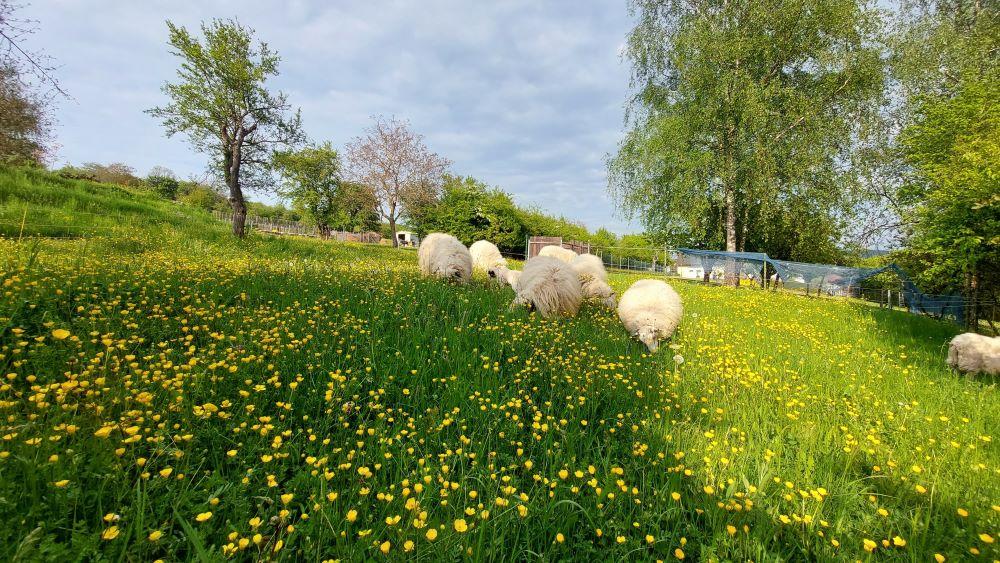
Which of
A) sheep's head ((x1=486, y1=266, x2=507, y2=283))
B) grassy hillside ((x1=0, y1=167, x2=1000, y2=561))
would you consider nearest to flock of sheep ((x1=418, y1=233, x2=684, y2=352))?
sheep's head ((x1=486, y1=266, x2=507, y2=283))

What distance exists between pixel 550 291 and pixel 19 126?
2196 centimetres

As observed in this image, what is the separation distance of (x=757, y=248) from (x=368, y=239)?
185 ft

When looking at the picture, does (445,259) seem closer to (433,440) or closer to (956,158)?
(433,440)

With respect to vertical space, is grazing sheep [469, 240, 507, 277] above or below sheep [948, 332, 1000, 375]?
above

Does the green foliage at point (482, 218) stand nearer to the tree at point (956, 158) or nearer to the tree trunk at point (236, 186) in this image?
the tree trunk at point (236, 186)

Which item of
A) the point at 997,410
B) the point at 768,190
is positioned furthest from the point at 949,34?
the point at 997,410

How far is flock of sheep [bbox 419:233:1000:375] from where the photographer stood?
5.11 meters

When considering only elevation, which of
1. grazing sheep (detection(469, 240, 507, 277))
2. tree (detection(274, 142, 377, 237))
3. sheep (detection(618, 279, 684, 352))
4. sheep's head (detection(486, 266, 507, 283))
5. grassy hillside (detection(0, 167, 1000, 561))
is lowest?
grassy hillside (detection(0, 167, 1000, 561))

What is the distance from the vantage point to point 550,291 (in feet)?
21.8

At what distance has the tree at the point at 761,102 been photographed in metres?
17.6

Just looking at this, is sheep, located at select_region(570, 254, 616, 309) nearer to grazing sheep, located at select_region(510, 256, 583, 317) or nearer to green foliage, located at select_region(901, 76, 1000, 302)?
grazing sheep, located at select_region(510, 256, 583, 317)

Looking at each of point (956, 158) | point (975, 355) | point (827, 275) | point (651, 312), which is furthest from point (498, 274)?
point (827, 275)

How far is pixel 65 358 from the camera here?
9.08 feet

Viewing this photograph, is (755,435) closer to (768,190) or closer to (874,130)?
(768,190)
